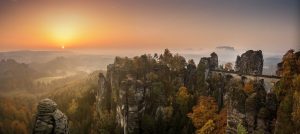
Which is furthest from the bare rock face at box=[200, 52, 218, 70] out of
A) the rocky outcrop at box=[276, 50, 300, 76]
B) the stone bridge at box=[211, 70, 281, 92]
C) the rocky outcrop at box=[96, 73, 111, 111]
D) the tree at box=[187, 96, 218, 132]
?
the rocky outcrop at box=[276, 50, 300, 76]

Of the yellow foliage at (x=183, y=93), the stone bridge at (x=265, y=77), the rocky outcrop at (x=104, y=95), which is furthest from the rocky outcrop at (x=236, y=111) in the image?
the rocky outcrop at (x=104, y=95)

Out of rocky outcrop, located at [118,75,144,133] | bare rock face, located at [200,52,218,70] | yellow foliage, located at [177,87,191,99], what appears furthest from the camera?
bare rock face, located at [200,52,218,70]

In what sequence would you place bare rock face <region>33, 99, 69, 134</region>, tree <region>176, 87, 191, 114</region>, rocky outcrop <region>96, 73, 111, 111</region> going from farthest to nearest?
rocky outcrop <region>96, 73, 111, 111</region>, tree <region>176, 87, 191, 114</region>, bare rock face <region>33, 99, 69, 134</region>

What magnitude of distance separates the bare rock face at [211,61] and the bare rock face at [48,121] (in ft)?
259

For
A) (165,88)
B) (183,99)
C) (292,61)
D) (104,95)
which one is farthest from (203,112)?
(104,95)

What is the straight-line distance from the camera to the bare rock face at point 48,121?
16.0m

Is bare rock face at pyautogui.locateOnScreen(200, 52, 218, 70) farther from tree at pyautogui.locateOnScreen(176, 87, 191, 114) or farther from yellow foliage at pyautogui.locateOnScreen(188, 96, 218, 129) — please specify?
yellow foliage at pyautogui.locateOnScreen(188, 96, 218, 129)

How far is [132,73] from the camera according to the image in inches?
3666

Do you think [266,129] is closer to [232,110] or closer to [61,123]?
[232,110]

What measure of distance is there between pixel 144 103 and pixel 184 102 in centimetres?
940

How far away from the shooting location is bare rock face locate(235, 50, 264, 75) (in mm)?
85750

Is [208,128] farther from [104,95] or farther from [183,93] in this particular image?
[104,95]

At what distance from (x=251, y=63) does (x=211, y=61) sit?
1193cm

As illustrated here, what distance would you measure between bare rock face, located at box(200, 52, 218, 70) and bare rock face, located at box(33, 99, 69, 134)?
78.9 meters
